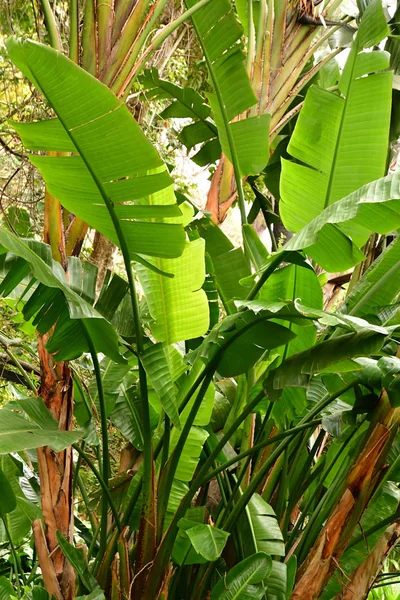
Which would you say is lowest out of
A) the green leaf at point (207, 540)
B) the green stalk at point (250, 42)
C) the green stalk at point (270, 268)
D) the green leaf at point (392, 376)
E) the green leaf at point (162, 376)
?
the green leaf at point (207, 540)

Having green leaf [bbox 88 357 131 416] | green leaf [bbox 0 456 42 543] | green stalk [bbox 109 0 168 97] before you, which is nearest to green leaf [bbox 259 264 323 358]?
green leaf [bbox 88 357 131 416]

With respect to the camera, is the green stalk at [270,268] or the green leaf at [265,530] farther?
the green leaf at [265,530]

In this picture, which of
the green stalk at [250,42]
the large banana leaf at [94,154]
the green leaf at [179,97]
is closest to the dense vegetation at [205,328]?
the large banana leaf at [94,154]

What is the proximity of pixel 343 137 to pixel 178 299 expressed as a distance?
577 mm

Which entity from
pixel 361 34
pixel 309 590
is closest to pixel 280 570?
pixel 309 590

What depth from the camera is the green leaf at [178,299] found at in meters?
1.58

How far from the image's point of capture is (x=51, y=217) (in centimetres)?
167

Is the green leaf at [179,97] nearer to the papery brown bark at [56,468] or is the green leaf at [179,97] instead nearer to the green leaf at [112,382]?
the green leaf at [112,382]

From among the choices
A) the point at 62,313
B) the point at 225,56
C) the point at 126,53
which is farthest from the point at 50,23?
the point at 62,313

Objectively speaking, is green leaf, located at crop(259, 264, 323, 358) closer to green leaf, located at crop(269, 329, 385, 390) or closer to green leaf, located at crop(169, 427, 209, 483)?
green leaf, located at crop(269, 329, 385, 390)

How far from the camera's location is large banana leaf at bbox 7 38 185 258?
1.15 metres

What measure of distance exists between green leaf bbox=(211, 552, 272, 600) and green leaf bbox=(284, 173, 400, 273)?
0.71 metres

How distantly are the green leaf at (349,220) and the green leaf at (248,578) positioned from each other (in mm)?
710

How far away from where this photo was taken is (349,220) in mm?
1321
